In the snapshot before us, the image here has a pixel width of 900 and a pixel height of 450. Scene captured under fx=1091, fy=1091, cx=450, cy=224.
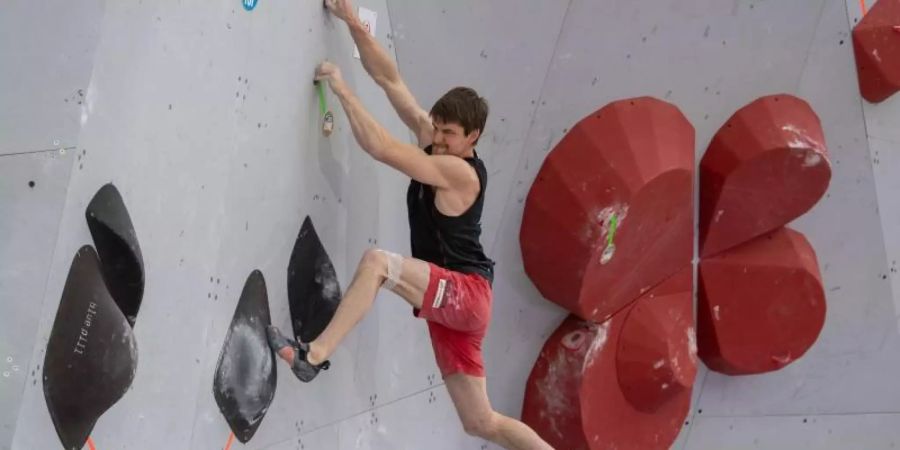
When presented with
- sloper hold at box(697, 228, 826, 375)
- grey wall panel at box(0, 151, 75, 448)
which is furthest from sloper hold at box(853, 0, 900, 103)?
grey wall panel at box(0, 151, 75, 448)

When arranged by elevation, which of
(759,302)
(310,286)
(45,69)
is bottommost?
(759,302)

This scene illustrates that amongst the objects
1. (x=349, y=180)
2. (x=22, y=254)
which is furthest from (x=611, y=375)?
(x=22, y=254)

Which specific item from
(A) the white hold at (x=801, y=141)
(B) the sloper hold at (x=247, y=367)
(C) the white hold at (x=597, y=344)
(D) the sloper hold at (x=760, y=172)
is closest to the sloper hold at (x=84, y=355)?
(B) the sloper hold at (x=247, y=367)

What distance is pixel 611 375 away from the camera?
139 inches

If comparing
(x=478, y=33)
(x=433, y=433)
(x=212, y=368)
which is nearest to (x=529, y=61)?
(x=478, y=33)

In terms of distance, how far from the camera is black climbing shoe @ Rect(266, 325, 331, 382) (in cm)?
245

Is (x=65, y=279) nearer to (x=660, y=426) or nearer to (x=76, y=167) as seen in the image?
(x=76, y=167)

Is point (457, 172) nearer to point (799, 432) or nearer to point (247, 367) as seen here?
point (247, 367)

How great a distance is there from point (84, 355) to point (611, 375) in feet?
6.41

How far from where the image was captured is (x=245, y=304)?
8.25ft

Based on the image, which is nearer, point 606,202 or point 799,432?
point 606,202

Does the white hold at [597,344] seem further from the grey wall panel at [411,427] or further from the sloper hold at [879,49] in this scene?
the sloper hold at [879,49]

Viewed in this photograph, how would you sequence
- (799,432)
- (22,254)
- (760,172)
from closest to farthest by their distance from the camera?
1. (22,254)
2. (760,172)
3. (799,432)

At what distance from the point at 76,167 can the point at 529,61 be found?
1.74 meters
